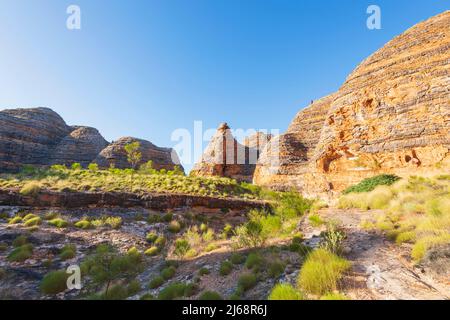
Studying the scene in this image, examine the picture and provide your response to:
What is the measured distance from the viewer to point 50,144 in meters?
42.1

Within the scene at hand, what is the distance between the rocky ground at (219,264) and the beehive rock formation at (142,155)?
1121 inches

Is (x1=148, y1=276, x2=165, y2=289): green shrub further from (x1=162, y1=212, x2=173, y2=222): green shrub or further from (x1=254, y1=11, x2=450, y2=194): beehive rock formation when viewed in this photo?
(x1=254, y1=11, x2=450, y2=194): beehive rock formation

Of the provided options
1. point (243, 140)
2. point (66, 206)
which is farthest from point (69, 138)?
point (243, 140)

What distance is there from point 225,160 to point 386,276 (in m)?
37.8

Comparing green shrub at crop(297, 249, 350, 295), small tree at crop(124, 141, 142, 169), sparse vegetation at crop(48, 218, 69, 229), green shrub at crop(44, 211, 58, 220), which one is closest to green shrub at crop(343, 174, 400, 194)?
green shrub at crop(297, 249, 350, 295)

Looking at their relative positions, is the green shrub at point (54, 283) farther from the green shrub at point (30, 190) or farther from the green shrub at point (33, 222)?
the green shrub at point (30, 190)

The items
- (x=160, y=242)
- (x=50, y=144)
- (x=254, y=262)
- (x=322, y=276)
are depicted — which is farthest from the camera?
(x=50, y=144)

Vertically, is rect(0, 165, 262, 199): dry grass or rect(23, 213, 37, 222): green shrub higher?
rect(0, 165, 262, 199): dry grass

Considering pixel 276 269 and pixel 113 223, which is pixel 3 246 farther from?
pixel 276 269

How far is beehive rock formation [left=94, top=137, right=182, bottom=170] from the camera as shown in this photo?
42.5 metres

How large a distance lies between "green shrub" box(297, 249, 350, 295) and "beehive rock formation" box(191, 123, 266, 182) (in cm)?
3531

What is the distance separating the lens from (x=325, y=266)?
4.80 meters

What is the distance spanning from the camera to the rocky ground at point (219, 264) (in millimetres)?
4320

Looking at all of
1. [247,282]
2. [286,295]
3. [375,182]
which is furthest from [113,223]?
[375,182]
